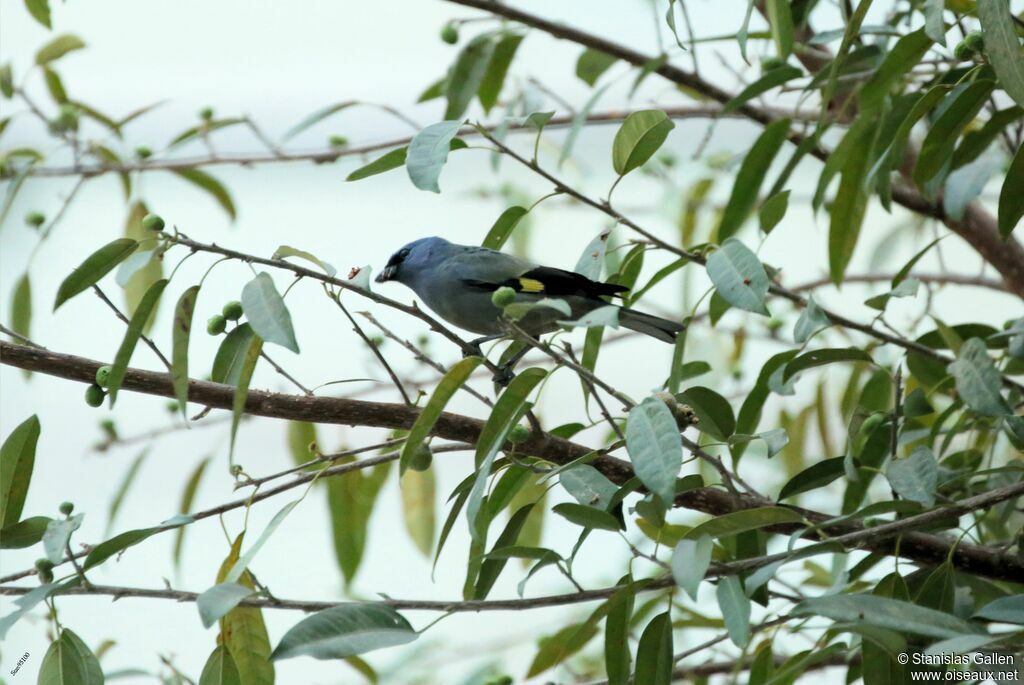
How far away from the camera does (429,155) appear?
5.26 ft

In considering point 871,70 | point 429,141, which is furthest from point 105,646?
point 871,70

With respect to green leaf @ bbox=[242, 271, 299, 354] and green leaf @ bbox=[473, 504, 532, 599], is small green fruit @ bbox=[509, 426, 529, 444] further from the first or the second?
green leaf @ bbox=[242, 271, 299, 354]

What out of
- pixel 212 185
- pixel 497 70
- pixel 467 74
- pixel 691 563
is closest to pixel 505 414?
pixel 691 563

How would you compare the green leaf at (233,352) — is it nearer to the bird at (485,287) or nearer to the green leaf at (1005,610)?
the bird at (485,287)

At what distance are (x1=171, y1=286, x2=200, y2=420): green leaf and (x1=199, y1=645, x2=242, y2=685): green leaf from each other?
1.48 feet

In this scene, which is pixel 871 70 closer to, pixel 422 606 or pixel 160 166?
pixel 422 606

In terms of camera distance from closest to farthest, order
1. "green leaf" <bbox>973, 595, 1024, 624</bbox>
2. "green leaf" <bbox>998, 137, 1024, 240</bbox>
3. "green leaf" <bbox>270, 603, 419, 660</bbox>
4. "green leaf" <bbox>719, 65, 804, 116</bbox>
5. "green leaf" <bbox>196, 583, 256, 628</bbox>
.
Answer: "green leaf" <bbox>196, 583, 256, 628</bbox>, "green leaf" <bbox>270, 603, 419, 660</bbox>, "green leaf" <bbox>973, 595, 1024, 624</bbox>, "green leaf" <bbox>998, 137, 1024, 240</bbox>, "green leaf" <bbox>719, 65, 804, 116</bbox>

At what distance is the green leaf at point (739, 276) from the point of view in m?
1.55

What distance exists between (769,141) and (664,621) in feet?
3.31

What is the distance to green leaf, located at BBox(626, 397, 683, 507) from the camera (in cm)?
132

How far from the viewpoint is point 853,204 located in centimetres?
201

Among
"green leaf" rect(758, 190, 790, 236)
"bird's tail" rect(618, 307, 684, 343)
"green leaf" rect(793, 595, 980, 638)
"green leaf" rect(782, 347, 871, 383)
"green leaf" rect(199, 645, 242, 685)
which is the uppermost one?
"bird's tail" rect(618, 307, 684, 343)

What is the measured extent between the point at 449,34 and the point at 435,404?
1.54m

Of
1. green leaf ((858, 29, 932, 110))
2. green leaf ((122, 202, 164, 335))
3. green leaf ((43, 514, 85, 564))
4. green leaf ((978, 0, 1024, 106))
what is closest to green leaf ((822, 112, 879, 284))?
green leaf ((858, 29, 932, 110))
